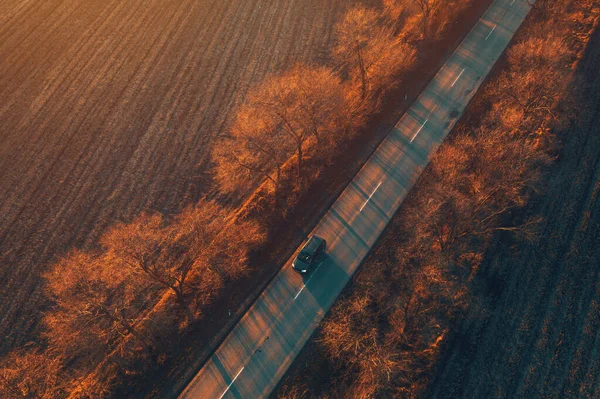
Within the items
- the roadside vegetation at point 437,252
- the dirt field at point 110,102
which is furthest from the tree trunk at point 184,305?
the dirt field at point 110,102

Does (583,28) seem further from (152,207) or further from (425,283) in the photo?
(152,207)

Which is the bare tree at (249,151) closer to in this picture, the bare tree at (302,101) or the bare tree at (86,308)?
the bare tree at (302,101)

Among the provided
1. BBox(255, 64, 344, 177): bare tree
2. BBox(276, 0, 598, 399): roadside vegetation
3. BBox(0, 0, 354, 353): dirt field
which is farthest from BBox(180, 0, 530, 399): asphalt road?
BBox(0, 0, 354, 353): dirt field

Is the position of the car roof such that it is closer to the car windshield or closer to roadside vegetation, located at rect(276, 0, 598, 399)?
the car windshield

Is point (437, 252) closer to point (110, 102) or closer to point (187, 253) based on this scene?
point (187, 253)

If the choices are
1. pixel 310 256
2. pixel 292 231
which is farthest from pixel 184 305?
pixel 292 231
